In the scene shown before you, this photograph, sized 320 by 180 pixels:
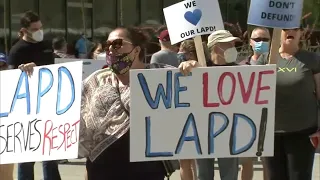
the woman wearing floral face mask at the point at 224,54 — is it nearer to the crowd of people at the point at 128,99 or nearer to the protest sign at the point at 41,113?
the crowd of people at the point at 128,99

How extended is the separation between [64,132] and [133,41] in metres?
0.72

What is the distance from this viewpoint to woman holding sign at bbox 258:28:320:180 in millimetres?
6023

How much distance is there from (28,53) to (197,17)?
2.68 meters

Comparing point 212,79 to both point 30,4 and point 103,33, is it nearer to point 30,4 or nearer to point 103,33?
point 30,4

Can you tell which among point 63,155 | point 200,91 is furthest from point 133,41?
point 63,155

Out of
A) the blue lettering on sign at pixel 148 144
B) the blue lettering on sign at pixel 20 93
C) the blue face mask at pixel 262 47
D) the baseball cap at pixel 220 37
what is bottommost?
the blue lettering on sign at pixel 148 144

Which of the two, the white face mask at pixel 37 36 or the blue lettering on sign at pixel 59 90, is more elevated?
the white face mask at pixel 37 36

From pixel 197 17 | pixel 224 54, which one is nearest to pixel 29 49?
pixel 224 54

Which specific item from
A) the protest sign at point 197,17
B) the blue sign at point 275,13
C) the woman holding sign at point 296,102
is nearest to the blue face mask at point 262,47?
the woman holding sign at point 296,102

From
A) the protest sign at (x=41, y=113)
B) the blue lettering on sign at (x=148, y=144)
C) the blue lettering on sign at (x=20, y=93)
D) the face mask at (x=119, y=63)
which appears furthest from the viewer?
the blue lettering on sign at (x=20, y=93)

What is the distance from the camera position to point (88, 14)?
2491cm

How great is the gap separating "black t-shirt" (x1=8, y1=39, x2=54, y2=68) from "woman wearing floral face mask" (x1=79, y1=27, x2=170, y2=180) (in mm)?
3465

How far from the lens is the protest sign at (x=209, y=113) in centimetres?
473

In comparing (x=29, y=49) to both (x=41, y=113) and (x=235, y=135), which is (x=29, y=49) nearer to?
(x=41, y=113)
